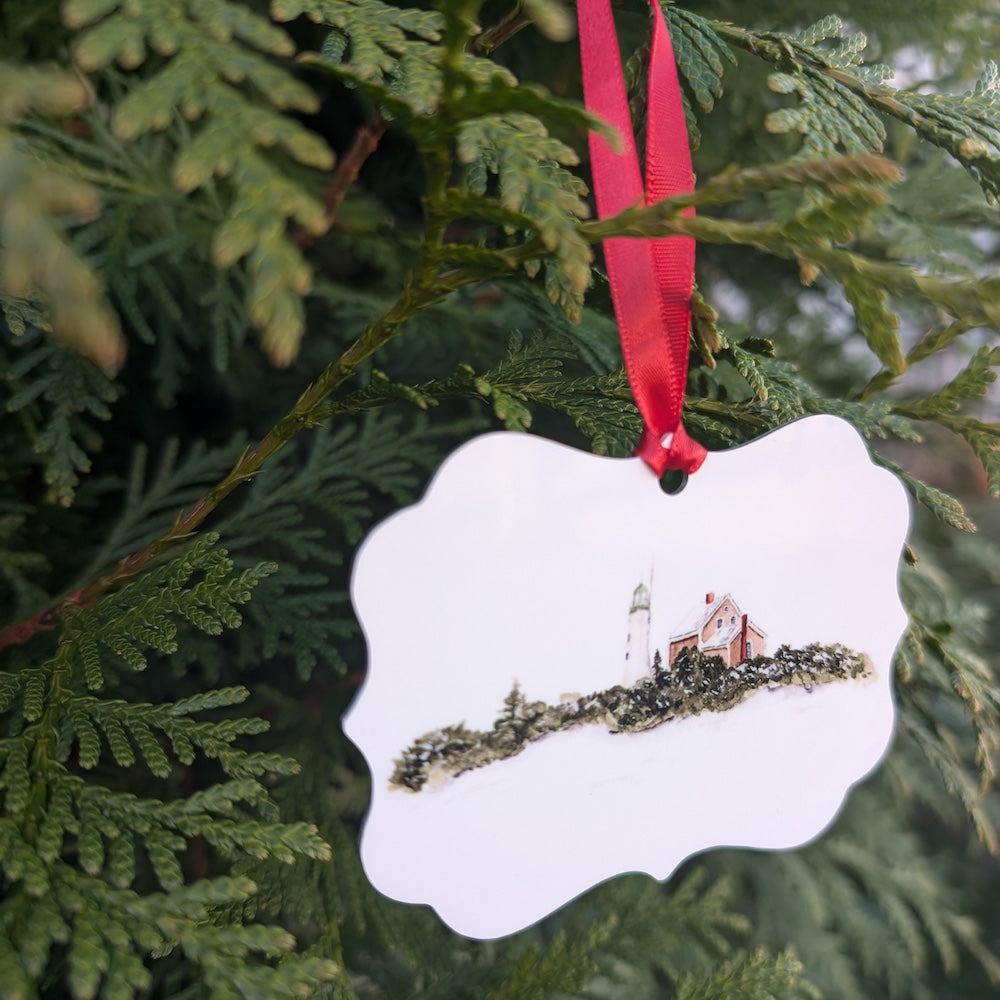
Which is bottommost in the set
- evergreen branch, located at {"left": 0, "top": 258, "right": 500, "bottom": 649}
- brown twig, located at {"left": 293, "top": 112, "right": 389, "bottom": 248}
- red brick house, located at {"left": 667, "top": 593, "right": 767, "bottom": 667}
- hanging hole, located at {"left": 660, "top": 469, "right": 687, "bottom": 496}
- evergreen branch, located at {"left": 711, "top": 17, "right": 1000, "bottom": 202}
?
red brick house, located at {"left": 667, "top": 593, "right": 767, "bottom": 667}

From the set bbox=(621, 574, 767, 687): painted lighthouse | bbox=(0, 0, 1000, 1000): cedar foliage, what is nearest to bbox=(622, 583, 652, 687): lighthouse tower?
bbox=(621, 574, 767, 687): painted lighthouse

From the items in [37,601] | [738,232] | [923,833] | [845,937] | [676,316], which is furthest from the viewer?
[923,833]

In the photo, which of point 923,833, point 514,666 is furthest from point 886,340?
point 923,833

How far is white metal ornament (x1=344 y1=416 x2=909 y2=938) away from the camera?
49 centimetres

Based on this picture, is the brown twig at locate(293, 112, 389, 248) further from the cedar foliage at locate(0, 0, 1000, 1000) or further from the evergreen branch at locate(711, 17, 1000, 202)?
the evergreen branch at locate(711, 17, 1000, 202)

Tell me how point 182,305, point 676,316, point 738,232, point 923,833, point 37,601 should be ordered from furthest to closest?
point 923,833 < point 182,305 < point 37,601 < point 676,316 < point 738,232

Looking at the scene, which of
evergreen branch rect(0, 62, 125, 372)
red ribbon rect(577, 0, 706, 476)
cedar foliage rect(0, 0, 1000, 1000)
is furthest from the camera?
red ribbon rect(577, 0, 706, 476)

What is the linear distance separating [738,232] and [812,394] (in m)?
0.28

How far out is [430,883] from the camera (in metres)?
0.51

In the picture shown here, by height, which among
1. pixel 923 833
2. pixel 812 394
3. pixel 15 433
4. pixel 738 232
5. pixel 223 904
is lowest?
pixel 923 833

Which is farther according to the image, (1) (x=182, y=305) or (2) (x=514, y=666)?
(1) (x=182, y=305)

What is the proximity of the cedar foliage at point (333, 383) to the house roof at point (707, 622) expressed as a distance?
106 mm

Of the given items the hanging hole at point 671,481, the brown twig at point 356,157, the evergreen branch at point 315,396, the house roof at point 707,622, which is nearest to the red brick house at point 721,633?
the house roof at point 707,622

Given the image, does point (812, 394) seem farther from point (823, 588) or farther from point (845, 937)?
point (845, 937)
